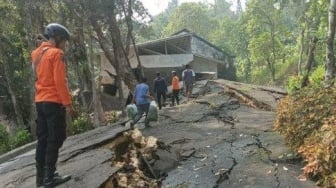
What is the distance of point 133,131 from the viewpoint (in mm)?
8609

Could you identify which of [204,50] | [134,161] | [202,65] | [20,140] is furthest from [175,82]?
[202,65]

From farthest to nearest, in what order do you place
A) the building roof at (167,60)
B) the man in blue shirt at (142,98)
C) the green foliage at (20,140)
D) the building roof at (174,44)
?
the building roof at (174,44) → the building roof at (167,60) → the green foliage at (20,140) → the man in blue shirt at (142,98)

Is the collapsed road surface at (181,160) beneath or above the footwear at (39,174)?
beneath

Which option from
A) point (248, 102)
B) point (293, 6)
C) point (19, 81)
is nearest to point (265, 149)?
point (248, 102)

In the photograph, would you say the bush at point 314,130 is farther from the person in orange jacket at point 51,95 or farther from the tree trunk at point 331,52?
the person in orange jacket at point 51,95

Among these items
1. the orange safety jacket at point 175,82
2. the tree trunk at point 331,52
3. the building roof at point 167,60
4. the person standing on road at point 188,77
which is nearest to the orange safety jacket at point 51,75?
the tree trunk at point 331,52

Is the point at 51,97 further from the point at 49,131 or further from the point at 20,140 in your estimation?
the point at 20,140

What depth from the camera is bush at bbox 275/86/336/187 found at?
230 inches

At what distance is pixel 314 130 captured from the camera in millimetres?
7070

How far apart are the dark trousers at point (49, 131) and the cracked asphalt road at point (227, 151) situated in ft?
6.46

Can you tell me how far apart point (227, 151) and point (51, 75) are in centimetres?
415

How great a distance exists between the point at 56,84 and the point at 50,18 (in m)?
16.6

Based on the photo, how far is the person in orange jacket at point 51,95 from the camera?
5320 millimetres

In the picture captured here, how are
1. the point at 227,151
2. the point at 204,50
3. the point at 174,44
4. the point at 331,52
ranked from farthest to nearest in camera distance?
1. the point at 204,50
2. the point at 174,44
3. the point at 331,52
4. the point at 227,151
